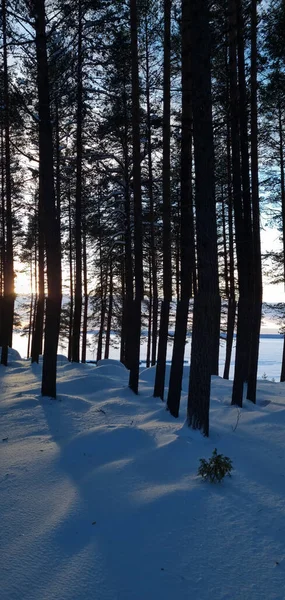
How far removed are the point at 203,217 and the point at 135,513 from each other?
4.05 metres

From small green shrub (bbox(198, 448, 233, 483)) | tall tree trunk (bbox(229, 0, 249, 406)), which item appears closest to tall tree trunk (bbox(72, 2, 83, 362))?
tall tree trunk (bbox(229, 0, 249, 406))

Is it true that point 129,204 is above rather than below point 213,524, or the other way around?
above

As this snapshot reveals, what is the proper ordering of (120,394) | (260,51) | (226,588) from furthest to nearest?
1. (260,51)
2. (120,394)
3. (226,588)

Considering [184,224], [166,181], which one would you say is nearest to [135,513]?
[184,224]

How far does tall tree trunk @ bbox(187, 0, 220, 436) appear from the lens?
5.52 metres

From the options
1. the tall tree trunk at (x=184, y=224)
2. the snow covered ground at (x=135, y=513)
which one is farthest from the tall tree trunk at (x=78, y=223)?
the snow covered ground at (x=135, y=513)

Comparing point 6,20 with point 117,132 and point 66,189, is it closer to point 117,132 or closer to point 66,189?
point 117,132

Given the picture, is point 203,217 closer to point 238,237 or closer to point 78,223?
point 238,237

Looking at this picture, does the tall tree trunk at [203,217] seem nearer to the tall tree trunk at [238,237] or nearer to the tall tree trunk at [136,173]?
the tall tree trunk at [238,237]

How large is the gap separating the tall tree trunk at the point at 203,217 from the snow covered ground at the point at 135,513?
70 cm

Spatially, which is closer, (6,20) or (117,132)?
(6,20)

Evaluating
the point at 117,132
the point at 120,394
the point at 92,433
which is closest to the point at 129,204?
the point at 117,132

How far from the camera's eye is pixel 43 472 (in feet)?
13.4

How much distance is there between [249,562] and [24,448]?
3179 mm
